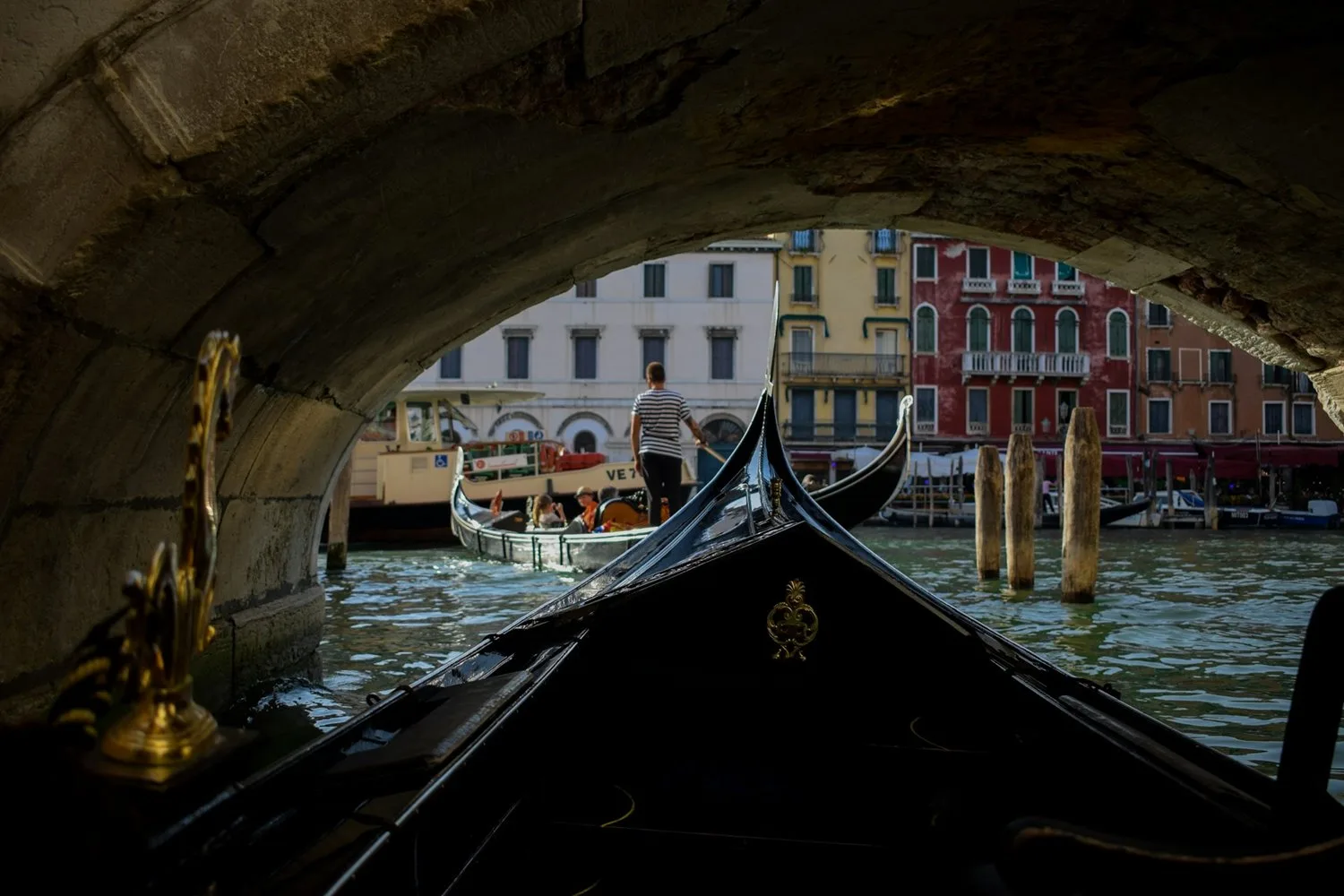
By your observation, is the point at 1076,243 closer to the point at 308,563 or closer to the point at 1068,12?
the point at 1068,12

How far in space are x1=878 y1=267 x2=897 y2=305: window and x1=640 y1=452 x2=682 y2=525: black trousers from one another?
1239 centimetres

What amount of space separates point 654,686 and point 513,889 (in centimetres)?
54

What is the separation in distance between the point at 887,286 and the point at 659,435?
1278cm

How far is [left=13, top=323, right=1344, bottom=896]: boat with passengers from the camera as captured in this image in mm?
621

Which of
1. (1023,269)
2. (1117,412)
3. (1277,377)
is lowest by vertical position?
(1117,412)

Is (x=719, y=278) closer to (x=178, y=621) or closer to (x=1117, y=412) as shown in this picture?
(x=1117, y=412)

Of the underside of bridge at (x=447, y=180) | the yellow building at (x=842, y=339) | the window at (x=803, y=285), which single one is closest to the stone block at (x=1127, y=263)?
the underside of bridge at (x=447, y=180)

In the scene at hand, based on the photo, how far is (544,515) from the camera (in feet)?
24.5

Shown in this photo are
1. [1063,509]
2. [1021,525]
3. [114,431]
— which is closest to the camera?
[114,431]

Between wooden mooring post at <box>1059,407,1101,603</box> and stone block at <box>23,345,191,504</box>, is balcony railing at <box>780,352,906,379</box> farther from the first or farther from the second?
stone block at <box>23,345,191,504</box>

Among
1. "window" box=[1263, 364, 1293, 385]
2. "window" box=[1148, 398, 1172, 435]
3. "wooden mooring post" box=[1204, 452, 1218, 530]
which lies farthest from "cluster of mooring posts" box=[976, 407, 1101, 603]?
"window" box=[1263, 364, 1293, 385]

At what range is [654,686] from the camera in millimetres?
1679

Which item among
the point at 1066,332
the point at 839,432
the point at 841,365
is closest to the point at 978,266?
the point at 1066,332

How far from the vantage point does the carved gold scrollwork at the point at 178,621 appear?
0.63 meters
